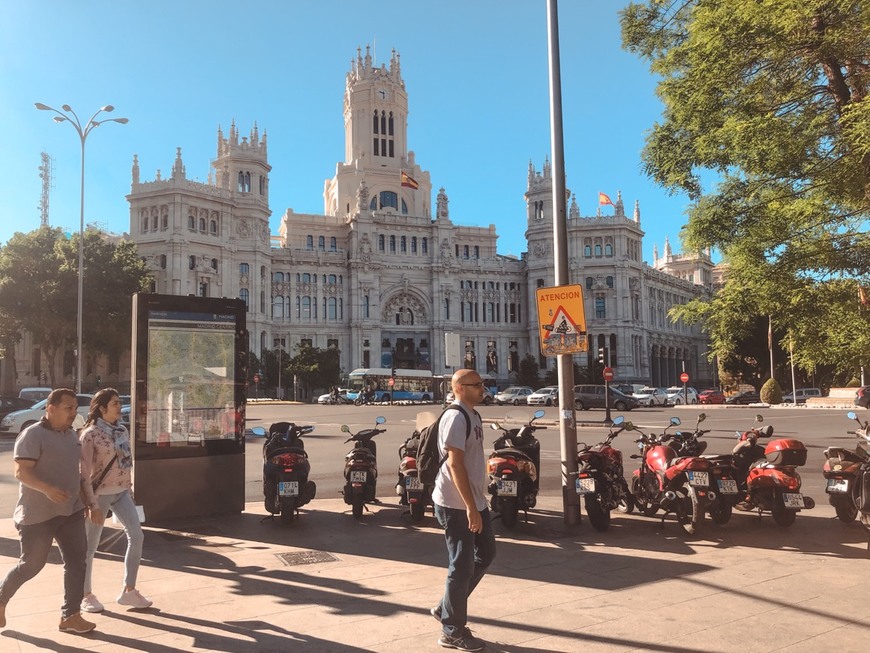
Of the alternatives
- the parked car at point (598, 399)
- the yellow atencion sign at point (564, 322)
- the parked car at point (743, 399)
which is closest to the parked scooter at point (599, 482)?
the yellow atencion sign at point (564, 322)

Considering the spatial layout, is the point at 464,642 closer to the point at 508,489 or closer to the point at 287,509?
the point at 508,489

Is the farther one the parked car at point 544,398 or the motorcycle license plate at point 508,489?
the parked car at point 544,398

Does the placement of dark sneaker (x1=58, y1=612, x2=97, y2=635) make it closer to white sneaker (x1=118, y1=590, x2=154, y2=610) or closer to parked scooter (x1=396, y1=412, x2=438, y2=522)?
white sneaker (x1=118, y1=590, x2=154, y2=610)

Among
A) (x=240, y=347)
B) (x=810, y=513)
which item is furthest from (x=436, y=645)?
(x=810, y=513)

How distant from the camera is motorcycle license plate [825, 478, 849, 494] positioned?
7957 millimetres

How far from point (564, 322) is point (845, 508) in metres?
3.97

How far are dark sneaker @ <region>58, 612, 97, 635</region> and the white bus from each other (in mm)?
53163

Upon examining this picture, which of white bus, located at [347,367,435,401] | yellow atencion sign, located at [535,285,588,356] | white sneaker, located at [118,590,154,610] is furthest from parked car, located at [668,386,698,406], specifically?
white sneaker, located at [118,590,154,610]

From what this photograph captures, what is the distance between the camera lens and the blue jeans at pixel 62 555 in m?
4.54

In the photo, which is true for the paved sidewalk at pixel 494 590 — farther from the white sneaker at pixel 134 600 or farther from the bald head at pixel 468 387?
the bald head at pixel 468 387

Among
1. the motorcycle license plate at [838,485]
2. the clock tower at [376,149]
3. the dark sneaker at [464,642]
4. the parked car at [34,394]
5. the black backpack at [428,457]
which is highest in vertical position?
the clock tower at [376,149]

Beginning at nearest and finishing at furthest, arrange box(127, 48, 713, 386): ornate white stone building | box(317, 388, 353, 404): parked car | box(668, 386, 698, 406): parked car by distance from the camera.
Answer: box(668, 386, 698, 406): parked car, box(317, 388, 353, 404): parked car, box(127, 48, 713, 386): ornate white stone building

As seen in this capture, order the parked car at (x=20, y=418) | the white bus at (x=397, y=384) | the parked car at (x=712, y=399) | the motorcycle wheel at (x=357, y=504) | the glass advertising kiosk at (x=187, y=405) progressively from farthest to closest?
the white bus at (x=397, y=384), the parked car at (x=712, y=399), the parked car at (x=20, y=418), the motorcycle wheel at (x=357, y=504), the glass advertising kiosk at (x=187, y=405)

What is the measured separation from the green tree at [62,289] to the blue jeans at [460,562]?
159 feet
